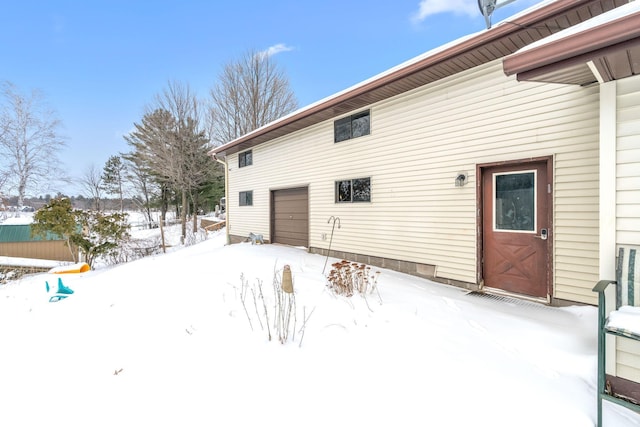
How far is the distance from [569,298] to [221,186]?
2425 cm

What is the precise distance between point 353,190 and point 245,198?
18.7ft

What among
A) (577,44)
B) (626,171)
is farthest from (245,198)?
(626,171)

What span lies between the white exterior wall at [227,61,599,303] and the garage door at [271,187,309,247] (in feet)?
1.43

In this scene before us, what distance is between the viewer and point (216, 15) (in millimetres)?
12586

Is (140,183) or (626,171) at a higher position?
(140,183)

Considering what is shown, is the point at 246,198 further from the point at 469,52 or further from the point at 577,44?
the point at 577,44

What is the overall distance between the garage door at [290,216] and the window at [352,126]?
199cm

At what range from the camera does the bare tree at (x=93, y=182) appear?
30.2 metres

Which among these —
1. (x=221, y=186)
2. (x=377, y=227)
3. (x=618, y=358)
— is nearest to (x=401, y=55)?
(x=377, y=227)

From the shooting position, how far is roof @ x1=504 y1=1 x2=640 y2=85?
208 centimetres

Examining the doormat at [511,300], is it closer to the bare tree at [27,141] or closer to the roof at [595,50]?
the roof at [595,50]

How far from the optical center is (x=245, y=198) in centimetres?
1155

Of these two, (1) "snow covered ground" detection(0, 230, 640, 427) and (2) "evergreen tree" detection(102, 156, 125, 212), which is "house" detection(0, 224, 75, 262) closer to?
(1) "snow covered ground" detection(0, 230, 640, 427)

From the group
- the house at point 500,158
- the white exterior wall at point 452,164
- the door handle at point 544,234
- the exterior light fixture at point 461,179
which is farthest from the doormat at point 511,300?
the exterior light fixture at point 461,179
